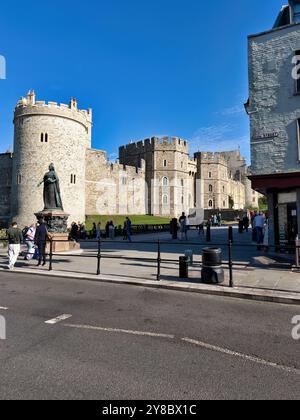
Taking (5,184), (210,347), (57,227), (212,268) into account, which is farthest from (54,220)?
(5,184)

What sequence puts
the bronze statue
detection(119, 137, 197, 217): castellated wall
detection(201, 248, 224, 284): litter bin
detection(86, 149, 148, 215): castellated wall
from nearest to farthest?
detection(201, 248, 224, 284): litter bin
the bronze statue
detection(86, 149, 148, 215): castellated wall
detection(119, 137, 197, 217): castellated wall

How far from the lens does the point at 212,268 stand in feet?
28.6

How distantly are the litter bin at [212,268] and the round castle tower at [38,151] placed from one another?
3515 centimetres

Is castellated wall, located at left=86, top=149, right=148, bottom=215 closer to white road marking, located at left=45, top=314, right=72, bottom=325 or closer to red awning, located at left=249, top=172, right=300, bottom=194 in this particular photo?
red awning, located at left=249, top=172, right=300, bottom=194

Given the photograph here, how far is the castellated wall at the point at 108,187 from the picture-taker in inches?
2185

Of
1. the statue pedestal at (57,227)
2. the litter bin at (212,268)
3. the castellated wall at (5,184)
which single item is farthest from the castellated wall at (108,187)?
the litter bin at (212,268)

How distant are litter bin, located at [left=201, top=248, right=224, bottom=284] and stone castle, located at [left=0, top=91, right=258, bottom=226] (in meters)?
35.5

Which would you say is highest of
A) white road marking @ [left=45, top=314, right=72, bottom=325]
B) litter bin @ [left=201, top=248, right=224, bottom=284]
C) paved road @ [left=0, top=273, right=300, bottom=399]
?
litter bin @ [left=201, top=248, right=224, bottom=284]

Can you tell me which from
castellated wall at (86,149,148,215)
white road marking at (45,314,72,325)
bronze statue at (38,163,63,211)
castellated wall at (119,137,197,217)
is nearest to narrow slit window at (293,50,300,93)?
bronze statue at (38,163,63,211)

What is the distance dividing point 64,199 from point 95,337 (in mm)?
39551

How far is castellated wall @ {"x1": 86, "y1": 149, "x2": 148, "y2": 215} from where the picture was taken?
5550cm

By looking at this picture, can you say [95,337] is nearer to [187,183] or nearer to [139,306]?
[139,306]

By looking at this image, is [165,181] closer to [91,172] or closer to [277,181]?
[91,172]

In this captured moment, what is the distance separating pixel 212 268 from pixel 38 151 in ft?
124
